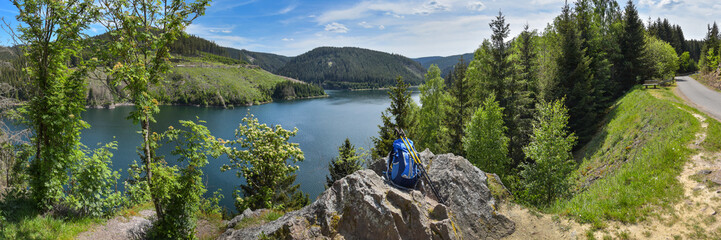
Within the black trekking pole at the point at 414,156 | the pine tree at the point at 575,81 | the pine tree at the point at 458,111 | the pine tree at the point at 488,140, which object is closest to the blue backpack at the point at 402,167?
the black trekking pole at the point at 414,156

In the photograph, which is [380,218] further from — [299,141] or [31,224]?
[299,141]

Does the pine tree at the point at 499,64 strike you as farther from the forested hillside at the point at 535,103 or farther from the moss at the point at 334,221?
the moss at the point at 334,221

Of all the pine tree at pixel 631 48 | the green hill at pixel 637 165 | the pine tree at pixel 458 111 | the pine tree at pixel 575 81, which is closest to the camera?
the green hill at pixel 637 165

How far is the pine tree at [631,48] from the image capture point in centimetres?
2870

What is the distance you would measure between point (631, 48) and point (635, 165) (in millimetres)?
24460

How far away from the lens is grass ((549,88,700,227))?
30.5 ft

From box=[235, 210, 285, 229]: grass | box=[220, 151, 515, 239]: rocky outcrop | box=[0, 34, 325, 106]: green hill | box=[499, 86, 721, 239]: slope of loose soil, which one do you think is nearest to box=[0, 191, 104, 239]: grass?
box=[220, 151, 515, 239]: rocky outcrop

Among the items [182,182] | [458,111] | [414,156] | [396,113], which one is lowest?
[458,111]

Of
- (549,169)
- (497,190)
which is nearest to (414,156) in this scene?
(497,190)

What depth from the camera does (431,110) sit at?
3869 centimetres

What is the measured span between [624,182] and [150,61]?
15777mm

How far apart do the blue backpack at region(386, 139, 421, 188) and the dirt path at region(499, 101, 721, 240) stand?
11.2 ft

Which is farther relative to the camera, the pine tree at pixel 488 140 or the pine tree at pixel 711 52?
the pine tree at pixel 711 52

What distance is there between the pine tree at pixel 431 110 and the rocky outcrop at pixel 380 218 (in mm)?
27369
